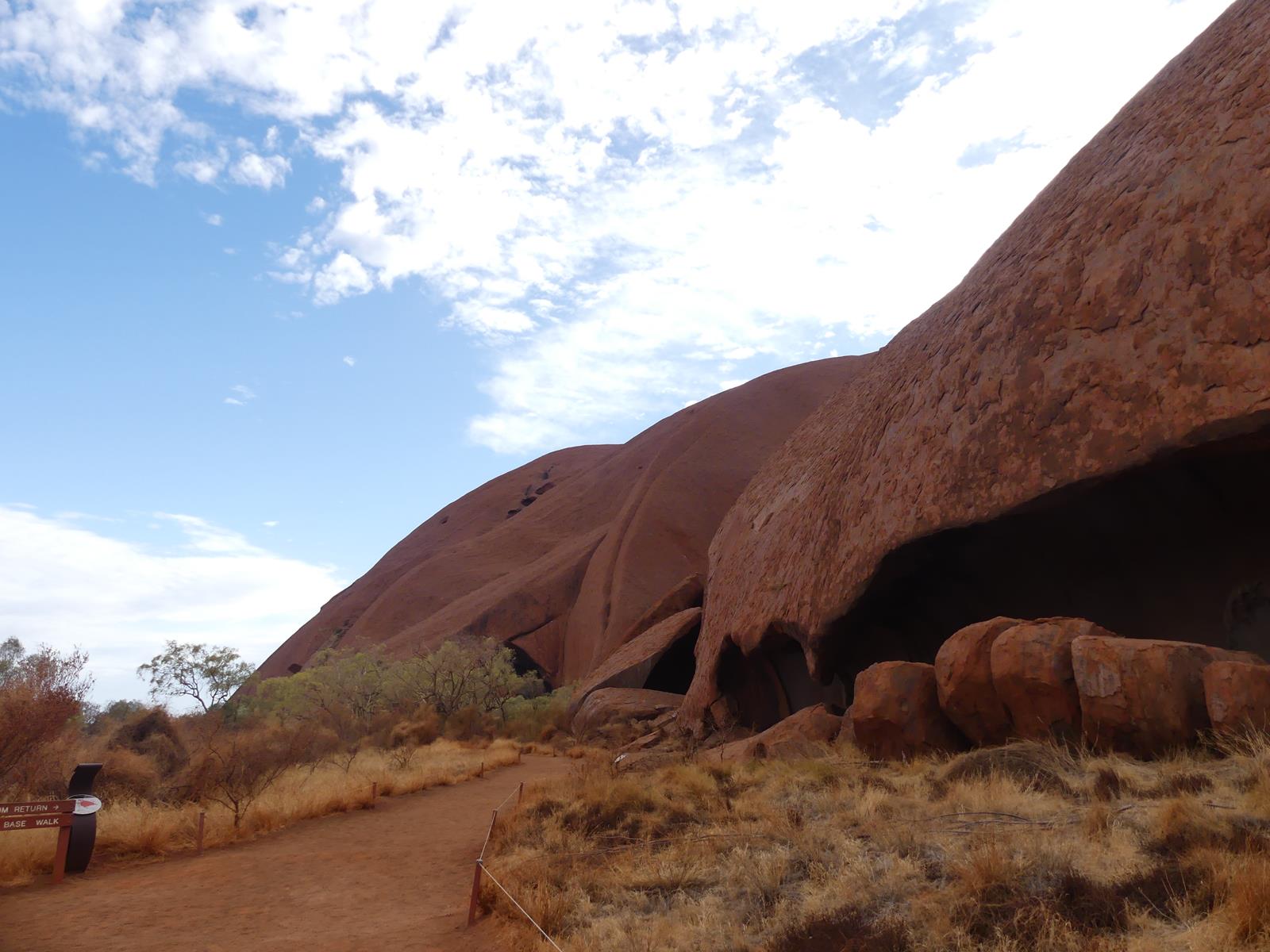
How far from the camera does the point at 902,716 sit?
884cm

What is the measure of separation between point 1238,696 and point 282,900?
8186 mm

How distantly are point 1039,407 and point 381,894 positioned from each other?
26.6 feet

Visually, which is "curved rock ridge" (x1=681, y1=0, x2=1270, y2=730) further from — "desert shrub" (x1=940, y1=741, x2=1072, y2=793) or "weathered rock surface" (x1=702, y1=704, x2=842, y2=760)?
"desert shrub" (x1=940, y1=741, x2=1072, y2=793)

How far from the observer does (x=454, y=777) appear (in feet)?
50.2

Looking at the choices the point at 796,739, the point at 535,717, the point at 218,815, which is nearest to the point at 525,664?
the point at 535,717

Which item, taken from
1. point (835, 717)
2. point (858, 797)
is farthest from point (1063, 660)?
point (835, 717)

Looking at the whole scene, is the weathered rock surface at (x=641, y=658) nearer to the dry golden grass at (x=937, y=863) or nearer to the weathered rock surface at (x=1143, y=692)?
the dry golden grass at (x=937, y=863)

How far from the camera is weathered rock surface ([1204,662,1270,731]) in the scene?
6.02 meters

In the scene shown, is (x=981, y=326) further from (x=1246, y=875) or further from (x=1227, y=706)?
(x=1246, y=875)

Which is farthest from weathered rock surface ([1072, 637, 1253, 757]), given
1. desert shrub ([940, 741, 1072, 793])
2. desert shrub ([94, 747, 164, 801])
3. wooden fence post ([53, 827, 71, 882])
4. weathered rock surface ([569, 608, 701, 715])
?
weathered rock surface ([569, 608, 701, 715])

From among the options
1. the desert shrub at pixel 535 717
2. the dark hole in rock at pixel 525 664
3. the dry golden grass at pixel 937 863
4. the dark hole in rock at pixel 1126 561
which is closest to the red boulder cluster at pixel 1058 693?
the dry golden grass at pixel 937 863

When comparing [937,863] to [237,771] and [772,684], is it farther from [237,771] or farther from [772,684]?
Result: [772,684]

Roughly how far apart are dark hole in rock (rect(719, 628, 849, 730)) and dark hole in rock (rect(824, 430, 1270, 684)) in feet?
7.18

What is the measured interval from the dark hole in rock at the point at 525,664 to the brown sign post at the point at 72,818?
95.8ft
